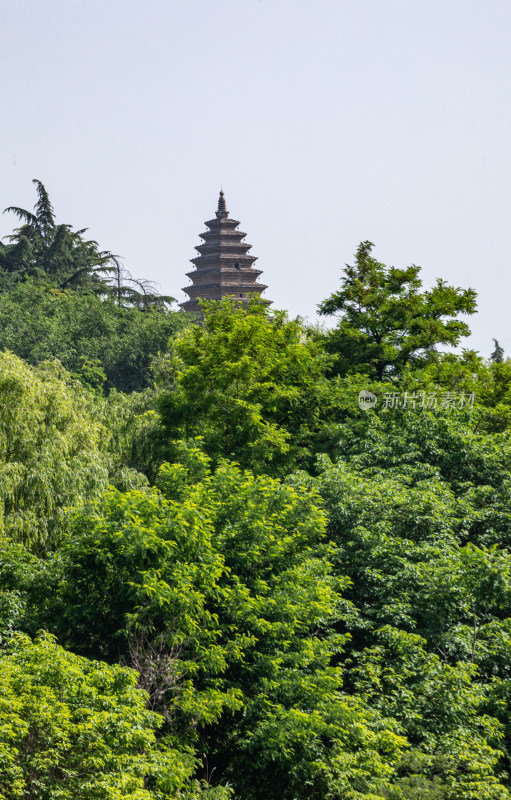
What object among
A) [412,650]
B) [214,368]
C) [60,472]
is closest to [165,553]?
[412,650]

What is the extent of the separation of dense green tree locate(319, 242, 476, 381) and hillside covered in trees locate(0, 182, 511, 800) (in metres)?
1.47

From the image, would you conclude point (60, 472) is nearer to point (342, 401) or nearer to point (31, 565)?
point (31, 565)

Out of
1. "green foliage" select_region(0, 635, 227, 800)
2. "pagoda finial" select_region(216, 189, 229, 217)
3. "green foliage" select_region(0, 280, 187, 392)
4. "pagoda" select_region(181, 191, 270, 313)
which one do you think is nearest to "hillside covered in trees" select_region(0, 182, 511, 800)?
"green foliage" select_region(0, 635, 227, 800)

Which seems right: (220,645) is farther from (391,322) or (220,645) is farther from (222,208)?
(222,208)

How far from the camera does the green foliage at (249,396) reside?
18.7m

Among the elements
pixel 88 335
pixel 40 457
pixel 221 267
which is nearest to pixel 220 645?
pixel 40 457

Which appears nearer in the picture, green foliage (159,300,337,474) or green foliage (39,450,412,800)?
green foliage (39,450,412,800)

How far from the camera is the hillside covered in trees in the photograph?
28.9 ft

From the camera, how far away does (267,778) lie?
1088 cm

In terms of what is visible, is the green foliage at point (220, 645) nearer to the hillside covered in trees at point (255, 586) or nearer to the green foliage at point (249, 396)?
the hillside covered in trees at point (255, 586)

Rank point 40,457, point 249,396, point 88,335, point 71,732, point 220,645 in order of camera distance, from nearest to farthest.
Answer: point 71,732, point 220,645, point 40,457, point 249,396, point 88,335

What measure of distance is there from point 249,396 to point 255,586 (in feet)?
25.4

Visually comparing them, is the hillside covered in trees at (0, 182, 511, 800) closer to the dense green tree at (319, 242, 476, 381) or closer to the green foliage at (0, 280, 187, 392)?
the dense green tree at (319, 242, 476, 381)

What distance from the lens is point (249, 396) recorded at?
19453mm
